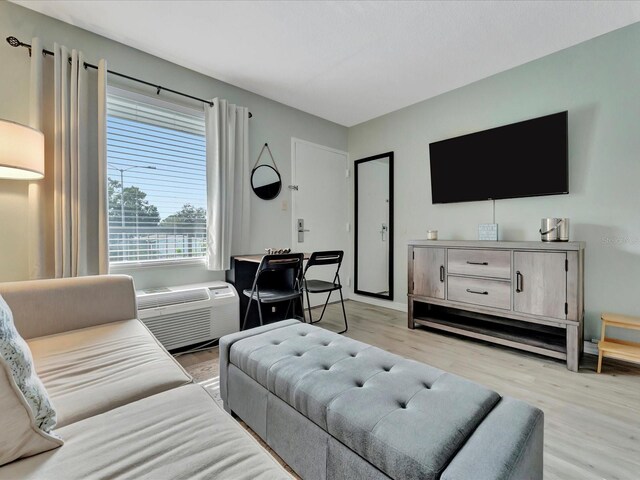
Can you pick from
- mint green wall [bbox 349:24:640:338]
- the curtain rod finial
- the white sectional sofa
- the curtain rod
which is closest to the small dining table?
the white sectional sofa

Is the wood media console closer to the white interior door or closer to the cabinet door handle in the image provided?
the cabinet door handle

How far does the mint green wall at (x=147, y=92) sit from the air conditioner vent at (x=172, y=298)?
326mm

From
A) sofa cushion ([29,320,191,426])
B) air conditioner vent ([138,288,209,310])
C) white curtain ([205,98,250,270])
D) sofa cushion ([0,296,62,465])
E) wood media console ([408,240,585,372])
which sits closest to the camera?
sofa cushion ([0,296,62,465])

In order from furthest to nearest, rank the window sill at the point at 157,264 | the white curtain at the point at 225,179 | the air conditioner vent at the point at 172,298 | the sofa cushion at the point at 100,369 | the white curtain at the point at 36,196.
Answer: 1. the white curtain at the point at 225,179
2. the window sill at the point at 157,264
3. the air conditioner vent at the point at 172,298
4. the white curtain at the point at 36,196
5. the sofa cushion at the point at 100,369

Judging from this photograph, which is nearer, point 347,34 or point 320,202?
point 347,34

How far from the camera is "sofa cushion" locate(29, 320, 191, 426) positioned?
989 mm

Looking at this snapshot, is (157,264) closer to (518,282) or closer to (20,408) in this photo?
(20,408)

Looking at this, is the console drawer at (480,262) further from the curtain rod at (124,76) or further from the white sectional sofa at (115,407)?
the curtain rod at (124,76)

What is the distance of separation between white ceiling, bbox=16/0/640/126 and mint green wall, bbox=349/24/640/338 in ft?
0.47

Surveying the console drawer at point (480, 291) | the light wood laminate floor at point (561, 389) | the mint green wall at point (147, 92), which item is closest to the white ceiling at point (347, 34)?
the mint green wall at point (147, 92)

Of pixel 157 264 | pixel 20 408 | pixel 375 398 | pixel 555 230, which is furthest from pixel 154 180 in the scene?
pixel 555 230

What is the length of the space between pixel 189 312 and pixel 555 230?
120 inches

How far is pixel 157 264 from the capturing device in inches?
104

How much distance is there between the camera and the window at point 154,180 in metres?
2.45
